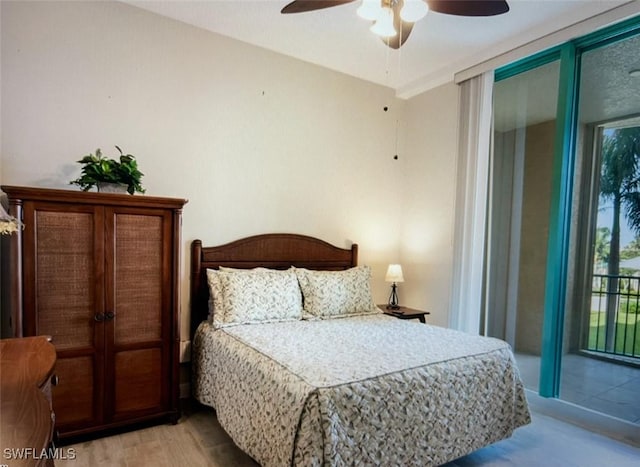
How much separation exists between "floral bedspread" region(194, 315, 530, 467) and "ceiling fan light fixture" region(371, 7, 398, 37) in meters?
1.82

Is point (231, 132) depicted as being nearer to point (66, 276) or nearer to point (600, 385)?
point (66, 276)

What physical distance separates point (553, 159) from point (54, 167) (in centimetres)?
378

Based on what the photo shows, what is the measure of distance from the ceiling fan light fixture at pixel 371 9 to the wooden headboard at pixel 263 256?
78.4 inches

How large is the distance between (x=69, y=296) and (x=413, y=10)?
2541 millimetres

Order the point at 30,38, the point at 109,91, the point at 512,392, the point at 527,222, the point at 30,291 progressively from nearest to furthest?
the point at 30,291 → the point at 512,392 → the point at 30,38 → the point at 109,91 → the point at 527,222

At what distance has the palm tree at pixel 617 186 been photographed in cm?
276

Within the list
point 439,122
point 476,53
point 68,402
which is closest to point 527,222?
point 439,122

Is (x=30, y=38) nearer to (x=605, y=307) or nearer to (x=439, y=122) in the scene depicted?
(x=439, y=122)

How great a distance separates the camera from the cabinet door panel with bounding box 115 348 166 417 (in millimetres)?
2471

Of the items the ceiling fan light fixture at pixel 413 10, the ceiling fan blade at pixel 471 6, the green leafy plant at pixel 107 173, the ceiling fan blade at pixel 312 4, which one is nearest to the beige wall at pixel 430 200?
the ceiling fan blade at pixel 471 6

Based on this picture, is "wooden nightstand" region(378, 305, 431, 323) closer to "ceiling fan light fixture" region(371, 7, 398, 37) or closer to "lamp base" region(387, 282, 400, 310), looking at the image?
"lamp base" region(387, 282, 400, 310)

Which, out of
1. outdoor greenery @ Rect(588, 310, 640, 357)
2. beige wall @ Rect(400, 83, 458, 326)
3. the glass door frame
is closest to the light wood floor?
the glass door frame

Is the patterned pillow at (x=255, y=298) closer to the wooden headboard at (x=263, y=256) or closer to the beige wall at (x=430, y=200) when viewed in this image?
the wooden headboard at (x=263, y=256)

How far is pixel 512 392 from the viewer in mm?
2352
